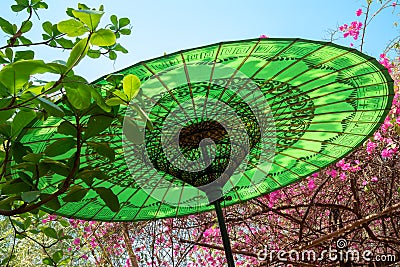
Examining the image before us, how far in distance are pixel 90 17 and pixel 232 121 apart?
24.6 inches

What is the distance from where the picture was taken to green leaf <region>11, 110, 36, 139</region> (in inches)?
24.8

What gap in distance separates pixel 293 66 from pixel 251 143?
27 centimetres

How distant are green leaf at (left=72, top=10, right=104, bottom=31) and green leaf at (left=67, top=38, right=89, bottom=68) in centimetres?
2

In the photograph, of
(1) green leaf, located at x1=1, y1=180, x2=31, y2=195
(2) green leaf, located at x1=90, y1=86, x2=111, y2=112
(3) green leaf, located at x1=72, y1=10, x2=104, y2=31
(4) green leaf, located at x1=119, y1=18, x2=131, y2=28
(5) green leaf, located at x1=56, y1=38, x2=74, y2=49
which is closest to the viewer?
(3) green leaf, located at x1=72, y1=10, x2=104, y2=31

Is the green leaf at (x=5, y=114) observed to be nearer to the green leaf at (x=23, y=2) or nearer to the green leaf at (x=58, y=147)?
the green leaf at (x=58, y=147)

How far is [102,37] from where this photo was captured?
0.52 metres

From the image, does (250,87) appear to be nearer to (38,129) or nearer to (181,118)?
(181,118)

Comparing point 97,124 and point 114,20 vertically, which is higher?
point 114,20

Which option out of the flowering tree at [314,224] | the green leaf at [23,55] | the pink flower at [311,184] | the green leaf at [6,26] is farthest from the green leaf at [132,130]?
the pink flower at [311,184]

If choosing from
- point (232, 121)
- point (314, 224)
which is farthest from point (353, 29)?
point (232, 121)

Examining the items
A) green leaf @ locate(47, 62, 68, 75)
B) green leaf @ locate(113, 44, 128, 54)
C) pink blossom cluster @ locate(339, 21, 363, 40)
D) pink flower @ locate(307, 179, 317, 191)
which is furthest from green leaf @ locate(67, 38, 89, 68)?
pink blossom cluster @ locate(339, 21, 363, 40)

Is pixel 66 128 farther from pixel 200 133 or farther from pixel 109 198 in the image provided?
pixel 200 133

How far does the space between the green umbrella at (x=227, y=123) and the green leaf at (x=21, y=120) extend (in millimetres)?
65

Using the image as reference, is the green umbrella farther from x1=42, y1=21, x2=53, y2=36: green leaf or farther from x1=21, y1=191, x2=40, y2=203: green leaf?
x1=42, y1=21, x2=53, y2=36: green leaf
